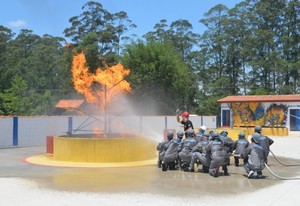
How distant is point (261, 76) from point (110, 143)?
181 feet

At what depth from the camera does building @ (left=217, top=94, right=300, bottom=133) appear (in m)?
41.4

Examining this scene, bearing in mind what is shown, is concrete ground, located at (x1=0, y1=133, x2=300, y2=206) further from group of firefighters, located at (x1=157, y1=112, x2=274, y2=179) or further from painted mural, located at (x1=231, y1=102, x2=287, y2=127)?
painted mural, located at (x1=231, y1=102, x2=287, y2=127)

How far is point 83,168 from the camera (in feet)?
44.5

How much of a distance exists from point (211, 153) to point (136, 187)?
301 cm

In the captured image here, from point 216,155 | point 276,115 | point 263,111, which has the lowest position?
point 216,155

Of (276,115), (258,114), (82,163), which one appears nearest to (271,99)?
(276,115)


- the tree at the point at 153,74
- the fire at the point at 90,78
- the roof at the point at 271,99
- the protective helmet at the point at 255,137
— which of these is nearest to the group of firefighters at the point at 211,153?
the protective helmet at the point at 255,137

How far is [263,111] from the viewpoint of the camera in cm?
4328

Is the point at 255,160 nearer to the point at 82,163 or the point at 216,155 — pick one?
the point at 216,155

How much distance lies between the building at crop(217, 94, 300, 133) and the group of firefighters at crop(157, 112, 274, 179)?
27.4 m

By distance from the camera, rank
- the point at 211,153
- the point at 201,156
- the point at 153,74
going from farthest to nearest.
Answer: the point at 153,74 → the point at 201,156 → the point at 211,153

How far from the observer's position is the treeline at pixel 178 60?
5238cm

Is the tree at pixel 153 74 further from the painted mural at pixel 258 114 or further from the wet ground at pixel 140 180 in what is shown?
the wet ground at pixel 140 180

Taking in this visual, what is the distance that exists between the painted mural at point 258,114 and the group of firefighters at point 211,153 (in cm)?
2917
